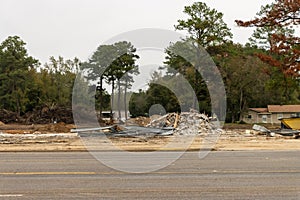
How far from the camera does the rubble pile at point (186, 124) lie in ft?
89.6

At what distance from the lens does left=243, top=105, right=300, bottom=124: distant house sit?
6469 centimetres

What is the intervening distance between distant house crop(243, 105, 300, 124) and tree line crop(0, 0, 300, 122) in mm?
1509

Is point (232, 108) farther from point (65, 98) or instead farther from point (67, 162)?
point (67, 162)


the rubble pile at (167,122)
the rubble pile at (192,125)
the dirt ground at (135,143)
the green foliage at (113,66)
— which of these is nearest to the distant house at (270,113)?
the green foliage at (113,66)

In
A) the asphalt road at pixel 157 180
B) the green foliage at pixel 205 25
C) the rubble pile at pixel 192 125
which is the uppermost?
the green foliage at pixel 205 25

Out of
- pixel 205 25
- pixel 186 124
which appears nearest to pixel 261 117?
pixel 205 25

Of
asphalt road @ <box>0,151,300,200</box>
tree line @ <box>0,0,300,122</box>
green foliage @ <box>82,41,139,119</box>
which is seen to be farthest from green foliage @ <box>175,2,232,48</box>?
asphalt road @ <box>0,151,300,200</box>

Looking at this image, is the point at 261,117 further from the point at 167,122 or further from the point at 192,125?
the point at 192,125

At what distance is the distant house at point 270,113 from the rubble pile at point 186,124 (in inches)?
1386

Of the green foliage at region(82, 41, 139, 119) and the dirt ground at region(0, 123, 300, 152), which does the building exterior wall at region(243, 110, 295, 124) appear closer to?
the green foliage at region(82, 41, 139, 119)

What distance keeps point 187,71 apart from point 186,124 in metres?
16.8

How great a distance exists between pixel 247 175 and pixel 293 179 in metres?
1.08

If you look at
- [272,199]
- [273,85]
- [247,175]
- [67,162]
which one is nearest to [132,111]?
[273,85]

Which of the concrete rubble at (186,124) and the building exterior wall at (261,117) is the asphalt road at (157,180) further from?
the building exterior wall at (261,117)
